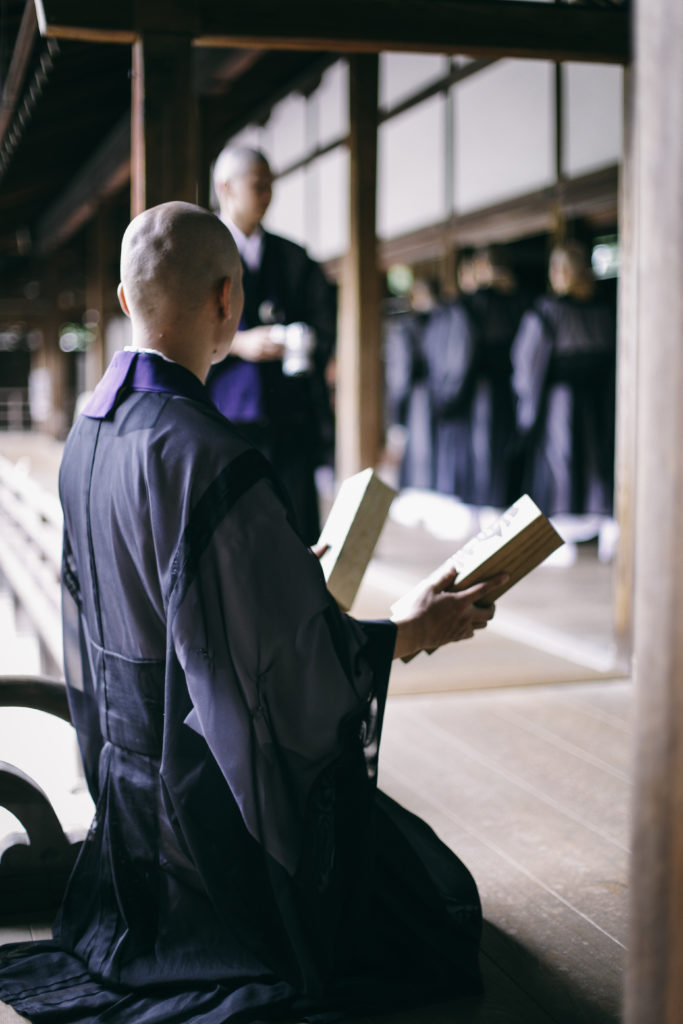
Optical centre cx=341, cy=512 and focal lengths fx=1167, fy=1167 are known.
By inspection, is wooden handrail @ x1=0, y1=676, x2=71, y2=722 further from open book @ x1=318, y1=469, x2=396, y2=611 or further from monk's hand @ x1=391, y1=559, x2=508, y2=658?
monk's hand @ x1=391, y1=559, x2=508, y2=658

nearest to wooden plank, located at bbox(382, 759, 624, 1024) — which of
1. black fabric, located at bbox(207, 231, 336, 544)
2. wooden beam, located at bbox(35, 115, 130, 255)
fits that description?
black fabric, located at bbox(207, 231, 336, 544)

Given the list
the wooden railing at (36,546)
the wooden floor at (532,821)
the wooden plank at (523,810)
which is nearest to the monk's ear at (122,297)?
the wooden railing at (36,546)

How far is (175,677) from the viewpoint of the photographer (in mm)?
1622

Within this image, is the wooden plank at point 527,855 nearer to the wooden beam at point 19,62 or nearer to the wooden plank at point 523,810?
the wooden plank at point 523,810

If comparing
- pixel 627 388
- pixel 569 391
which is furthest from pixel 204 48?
pixel 627 388

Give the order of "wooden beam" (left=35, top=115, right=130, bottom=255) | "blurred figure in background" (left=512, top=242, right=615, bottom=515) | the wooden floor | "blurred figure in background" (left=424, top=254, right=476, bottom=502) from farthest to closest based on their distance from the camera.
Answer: "wooden beam" (left=35, top=115, right=130, bottom=255) < "blurred figure in background" (left=424, top=254, right=476, bottom=502) < "blurred figure in background" (left=512, top=242, right=615, bottom=515) < the wooden floor

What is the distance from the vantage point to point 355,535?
6.13ft

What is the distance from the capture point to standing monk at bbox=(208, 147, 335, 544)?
320 cm

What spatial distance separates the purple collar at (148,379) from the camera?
167 cm

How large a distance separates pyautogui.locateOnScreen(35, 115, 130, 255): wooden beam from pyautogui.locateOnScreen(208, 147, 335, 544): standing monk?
373 cm

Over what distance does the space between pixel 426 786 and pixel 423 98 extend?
5308 millimetres

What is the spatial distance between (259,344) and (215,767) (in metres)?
1.71

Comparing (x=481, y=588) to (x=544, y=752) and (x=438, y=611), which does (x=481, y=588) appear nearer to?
(x=438, y=611)

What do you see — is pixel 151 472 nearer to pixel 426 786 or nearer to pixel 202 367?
pixel 202 367
